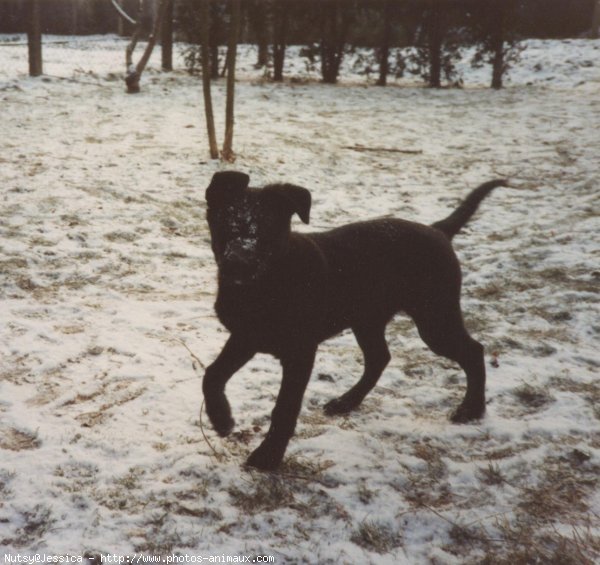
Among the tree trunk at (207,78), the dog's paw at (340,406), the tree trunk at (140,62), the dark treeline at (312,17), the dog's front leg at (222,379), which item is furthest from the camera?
the dark treeline at (312,17)

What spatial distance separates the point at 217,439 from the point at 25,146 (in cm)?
651

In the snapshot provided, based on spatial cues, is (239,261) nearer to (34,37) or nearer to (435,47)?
(34,37)

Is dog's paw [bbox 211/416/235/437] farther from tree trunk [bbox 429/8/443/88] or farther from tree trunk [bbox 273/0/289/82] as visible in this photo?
tree trunk [bbox 429/8/443/88]

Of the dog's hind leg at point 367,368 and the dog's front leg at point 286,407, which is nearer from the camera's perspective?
the dog's front leg at point 286,407

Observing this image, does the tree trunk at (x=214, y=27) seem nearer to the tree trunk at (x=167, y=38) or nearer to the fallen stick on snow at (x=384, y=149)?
the tree trunk at (x=167, y=38)

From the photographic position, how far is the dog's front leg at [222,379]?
9.61 ft

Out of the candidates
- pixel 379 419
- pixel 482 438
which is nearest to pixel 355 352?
pixel 379 419

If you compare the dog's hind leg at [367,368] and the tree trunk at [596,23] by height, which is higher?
the tree trunk at [596,23]

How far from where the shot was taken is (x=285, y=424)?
2855 millimetres

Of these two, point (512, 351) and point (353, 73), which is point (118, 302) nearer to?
point (512, 351)

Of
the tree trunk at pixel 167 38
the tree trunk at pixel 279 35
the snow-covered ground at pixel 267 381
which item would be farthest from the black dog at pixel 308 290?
the tree trunk at pixel 167 38

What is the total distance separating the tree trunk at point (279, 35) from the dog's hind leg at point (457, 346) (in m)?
12.7

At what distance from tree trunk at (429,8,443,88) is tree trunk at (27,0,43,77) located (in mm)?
8561

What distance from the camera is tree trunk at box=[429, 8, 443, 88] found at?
14234mm
